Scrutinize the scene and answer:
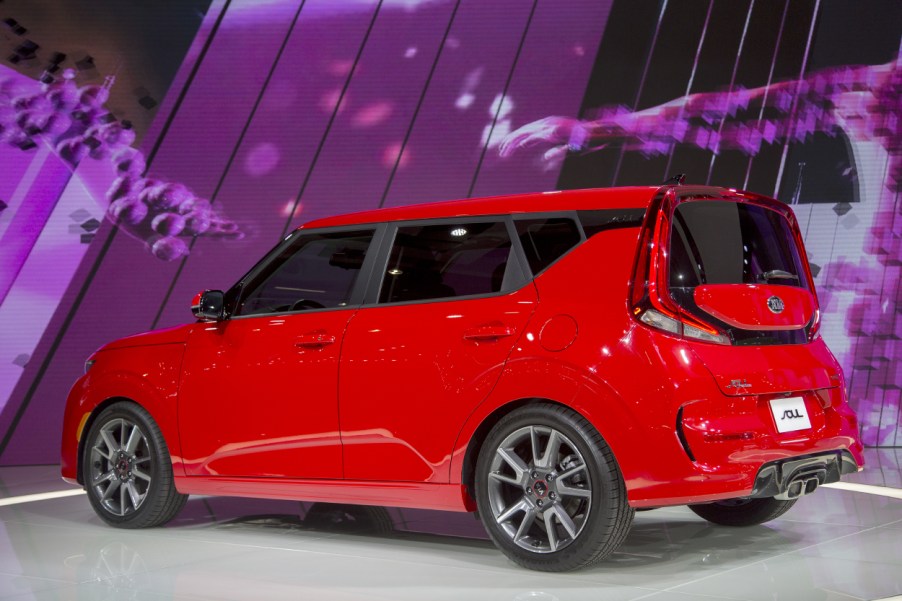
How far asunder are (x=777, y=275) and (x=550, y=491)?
1291 millimetres

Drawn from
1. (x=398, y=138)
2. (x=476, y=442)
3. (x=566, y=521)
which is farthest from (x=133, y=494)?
(x=398, y=138)

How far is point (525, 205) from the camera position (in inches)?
174

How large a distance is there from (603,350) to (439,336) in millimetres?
770

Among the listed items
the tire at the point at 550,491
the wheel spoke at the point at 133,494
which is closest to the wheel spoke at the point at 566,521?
the tire at the point at 550,491

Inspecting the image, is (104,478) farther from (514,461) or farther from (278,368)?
(514,461)

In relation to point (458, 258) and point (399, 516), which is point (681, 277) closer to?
point (458, 258)

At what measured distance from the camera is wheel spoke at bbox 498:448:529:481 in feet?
13.6

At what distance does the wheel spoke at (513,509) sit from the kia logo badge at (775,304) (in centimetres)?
123

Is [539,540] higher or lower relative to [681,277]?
lower

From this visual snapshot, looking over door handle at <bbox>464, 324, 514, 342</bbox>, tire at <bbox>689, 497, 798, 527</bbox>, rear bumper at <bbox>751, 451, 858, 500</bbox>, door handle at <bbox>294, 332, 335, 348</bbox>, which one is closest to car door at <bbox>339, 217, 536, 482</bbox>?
door handle at <bbox>464, 324, 514, 342</bbox>

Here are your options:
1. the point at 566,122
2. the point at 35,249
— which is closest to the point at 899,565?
the point at 566,122

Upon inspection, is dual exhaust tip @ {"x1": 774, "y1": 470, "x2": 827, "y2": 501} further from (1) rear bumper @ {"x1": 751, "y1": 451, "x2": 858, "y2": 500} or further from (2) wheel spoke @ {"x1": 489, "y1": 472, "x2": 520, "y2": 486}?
(2) wheel spoke @ {"x1": 489, "y1": 472, "x2": 520, "y2": 486}

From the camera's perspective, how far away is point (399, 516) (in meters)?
Answer: 5.94

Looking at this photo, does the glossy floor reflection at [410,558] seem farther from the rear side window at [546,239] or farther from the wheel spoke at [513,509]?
the rear side window at [546,239]
